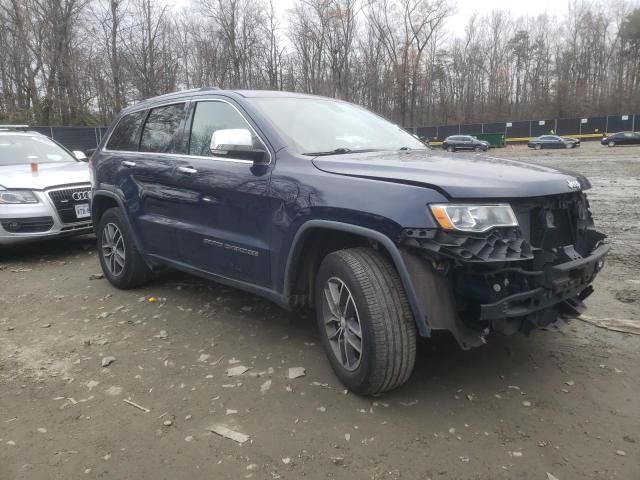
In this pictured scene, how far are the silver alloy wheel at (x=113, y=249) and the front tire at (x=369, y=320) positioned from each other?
2756 millimetres

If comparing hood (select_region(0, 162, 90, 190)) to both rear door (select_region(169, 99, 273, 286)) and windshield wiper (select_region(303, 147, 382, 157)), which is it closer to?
rear door (select_region(169, 99, 273, 286))

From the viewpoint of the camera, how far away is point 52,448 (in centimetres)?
260

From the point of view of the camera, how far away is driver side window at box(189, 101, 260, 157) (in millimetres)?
3662

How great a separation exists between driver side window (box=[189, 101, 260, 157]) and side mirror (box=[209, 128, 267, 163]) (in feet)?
1.15

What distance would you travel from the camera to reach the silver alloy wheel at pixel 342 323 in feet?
Answer: 9.36

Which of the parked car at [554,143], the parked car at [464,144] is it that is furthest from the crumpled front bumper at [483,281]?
the parked car at [554,143]

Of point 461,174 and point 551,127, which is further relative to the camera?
point 551,127

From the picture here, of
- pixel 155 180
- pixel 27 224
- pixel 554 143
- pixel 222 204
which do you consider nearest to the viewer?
pixel 222 204

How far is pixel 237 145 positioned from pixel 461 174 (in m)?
1.41

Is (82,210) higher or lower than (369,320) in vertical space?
higher

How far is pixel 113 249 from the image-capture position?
5.03 metres

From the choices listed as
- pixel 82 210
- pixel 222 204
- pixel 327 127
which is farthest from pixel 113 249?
pixel 327 127

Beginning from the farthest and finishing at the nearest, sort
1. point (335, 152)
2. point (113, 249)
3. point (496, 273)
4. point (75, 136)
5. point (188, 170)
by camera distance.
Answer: point (75, 136), point (113, 249), point (188, 170), point (335, 152), point (496, 273)

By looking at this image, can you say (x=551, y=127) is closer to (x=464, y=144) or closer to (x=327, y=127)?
(x=464, y=144)
